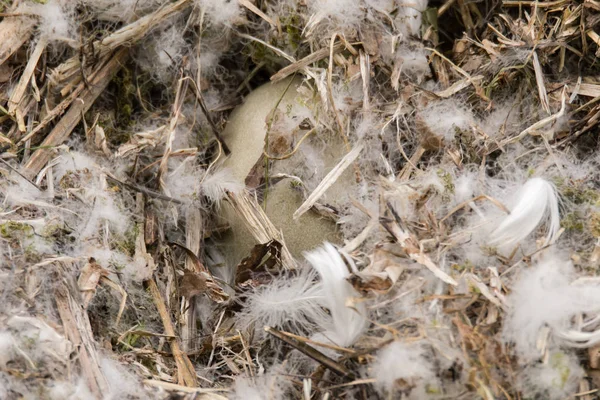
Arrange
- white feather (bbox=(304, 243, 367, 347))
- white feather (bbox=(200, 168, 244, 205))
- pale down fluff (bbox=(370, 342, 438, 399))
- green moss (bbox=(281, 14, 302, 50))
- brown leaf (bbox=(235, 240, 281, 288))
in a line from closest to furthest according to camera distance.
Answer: pale down fluff (bbox=(370, 342, 438, 399)) < white feather (bbox=(304, 243, 367, 347)) < brown leaf (bbox=(235, 240, 281, 288)) < white feather (bbox=(200, 168, 244, 205)) < green moss (bbox=(281, 14, 302, 50))

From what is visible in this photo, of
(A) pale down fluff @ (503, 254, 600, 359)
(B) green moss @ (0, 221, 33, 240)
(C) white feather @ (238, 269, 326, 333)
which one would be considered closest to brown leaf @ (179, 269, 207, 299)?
(C) white feather @ (238, 269, 326, 333)

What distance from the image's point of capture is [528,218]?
153cm

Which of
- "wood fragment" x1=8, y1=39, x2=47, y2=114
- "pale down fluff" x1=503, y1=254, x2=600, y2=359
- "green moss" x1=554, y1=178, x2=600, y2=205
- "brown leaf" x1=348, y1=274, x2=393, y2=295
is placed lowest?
"pale down fluff" x1=503, y1=254, x2=600, y2=359

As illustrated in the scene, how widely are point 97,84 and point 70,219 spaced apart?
0.45 m

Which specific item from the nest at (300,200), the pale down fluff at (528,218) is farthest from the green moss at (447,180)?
the pale down fluff at (528,218)

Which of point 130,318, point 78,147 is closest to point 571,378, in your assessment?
point 130,318

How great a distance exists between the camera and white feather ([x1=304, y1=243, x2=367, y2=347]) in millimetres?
1487

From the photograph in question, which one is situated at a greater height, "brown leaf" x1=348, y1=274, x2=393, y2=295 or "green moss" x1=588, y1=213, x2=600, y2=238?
"brown leaf" x1=348, y1=274, x2=393, y2=295

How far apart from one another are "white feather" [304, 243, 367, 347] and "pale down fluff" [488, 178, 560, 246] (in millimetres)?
358

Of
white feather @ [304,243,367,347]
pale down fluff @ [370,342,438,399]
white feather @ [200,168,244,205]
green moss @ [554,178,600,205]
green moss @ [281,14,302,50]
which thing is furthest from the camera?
green moss @ [281,14,302,50]

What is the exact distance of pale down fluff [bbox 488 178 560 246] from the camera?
60.1 inches

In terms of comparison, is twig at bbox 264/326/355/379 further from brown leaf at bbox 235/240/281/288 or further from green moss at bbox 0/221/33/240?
green moss at bbox 0/221/33/240

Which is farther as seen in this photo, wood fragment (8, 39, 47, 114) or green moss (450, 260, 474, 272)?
wood fragment (8, 39, 47, 114)

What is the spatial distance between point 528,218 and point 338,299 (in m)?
0.48
